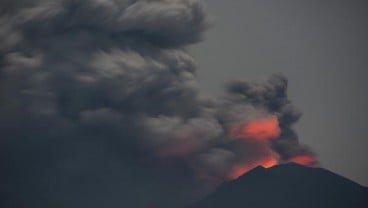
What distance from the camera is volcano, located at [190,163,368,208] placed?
141 m

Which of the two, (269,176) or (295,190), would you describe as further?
(269,176)

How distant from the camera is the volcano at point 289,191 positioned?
141 metres

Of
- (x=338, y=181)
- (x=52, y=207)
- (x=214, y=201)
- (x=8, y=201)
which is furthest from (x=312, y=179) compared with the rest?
(x=8, y=201)

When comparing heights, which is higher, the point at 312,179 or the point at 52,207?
the point at 312,179

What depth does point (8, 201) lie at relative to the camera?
5192 inches

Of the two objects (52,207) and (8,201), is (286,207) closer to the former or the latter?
(52,207)

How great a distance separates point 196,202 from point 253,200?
19.1 metres

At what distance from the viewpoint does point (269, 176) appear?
156 metres

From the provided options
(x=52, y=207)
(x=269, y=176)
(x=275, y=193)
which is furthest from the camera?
(x=269, y=176)

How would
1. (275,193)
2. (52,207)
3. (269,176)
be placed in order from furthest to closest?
(269,176), (275,193), (52,207)

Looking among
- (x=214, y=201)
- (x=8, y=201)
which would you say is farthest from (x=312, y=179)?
(x=8, y=201)

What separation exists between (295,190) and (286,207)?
11416 mm

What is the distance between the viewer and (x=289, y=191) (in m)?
146

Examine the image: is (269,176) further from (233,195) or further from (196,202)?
(196,202)
